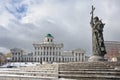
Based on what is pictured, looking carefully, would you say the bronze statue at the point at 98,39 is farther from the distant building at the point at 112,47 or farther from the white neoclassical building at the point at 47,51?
the white neoclassical building at the point at 47,51

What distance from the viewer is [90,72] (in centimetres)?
2139

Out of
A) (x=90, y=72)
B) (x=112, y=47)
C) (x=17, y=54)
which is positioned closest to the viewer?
(x=90, y=72)

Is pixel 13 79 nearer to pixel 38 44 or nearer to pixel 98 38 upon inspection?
pixel 98 38

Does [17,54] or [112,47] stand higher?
[112,47]

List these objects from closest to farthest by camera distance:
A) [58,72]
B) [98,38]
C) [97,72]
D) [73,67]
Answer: [97,72]
[58,72]
[73,67]
[98,38]

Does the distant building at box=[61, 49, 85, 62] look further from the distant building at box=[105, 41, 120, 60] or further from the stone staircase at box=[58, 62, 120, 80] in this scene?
the stone staircase at box=[58, 62, 120, 80]

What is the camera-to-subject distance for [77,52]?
464 feet

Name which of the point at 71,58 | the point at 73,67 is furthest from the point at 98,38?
the point at 71,58

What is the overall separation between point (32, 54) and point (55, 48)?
1247 cm

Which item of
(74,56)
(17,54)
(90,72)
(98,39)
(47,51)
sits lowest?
(90,72)

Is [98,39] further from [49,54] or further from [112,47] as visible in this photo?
[49,54]

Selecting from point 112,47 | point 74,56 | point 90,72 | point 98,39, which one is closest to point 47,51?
point 74,56

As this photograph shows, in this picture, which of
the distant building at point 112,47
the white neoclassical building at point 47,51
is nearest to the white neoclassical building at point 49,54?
the white neoclassical building at point 47,51

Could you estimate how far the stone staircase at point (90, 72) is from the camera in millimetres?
20125
